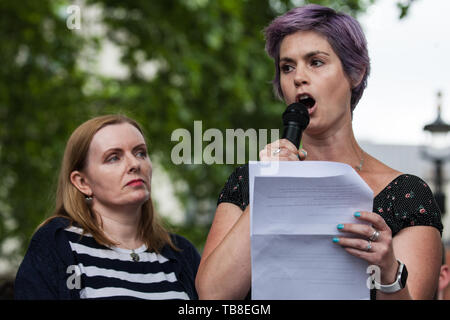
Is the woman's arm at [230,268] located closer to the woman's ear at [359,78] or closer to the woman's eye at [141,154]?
the woman's ear at [359,78]

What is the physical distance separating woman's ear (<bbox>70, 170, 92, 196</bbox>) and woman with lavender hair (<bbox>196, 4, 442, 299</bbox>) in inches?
39.0

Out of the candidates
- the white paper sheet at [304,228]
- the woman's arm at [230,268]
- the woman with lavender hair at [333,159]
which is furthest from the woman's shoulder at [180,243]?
the white paper sheet at [304,228]

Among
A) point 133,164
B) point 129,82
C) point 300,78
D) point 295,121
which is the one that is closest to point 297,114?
point 295,121

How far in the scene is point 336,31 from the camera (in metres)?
1.82

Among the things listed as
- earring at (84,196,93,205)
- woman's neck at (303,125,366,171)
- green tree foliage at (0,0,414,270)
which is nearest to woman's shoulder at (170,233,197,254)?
earring at (84,196,93,205)

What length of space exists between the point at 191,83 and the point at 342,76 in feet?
18.8

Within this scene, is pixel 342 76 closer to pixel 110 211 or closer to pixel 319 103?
pixel 319 103

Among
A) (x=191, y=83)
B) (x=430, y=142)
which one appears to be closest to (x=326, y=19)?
(x=191, y=83)

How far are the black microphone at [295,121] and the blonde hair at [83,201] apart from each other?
1228mm

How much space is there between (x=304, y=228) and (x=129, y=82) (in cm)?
695

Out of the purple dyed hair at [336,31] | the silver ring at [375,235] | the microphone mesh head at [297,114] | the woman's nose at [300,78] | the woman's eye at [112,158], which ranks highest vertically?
the purple dyed hair at [336,31]

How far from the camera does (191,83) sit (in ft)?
24.4

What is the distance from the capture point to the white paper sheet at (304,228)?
1.38 meters

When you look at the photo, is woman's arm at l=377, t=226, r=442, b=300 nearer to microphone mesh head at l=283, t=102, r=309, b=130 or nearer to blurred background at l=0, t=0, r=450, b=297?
microphone mesh head at l=283, t=102, r=309, b=130
